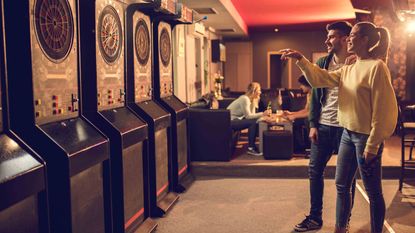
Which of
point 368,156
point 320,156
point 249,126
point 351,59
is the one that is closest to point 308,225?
point 320,156

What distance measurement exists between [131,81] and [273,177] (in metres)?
2.42

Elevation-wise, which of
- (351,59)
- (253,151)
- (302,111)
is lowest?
(253,151)

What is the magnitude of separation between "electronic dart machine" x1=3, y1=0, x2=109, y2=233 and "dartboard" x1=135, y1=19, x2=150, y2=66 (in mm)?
1174

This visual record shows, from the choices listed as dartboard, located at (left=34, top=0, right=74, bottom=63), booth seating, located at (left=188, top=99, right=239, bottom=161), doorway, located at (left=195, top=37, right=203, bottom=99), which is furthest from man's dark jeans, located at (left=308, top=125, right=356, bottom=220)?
doorway, located at (left=195, top=37, right=203, bottom=99)

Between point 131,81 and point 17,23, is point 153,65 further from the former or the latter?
point 17,23

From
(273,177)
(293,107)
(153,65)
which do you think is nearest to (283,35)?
(293,107)

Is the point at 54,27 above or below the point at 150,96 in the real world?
above

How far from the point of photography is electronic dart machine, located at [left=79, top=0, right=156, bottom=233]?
2.87 m

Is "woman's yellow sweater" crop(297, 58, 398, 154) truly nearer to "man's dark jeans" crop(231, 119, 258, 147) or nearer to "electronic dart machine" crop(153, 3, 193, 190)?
"electronic dart machine" crop(153, 3, 193, 190)

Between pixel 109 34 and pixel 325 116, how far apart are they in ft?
5.16

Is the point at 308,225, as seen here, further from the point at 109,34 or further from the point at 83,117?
the point at 109,34

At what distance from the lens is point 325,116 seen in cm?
323

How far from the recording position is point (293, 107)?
6.79 metres

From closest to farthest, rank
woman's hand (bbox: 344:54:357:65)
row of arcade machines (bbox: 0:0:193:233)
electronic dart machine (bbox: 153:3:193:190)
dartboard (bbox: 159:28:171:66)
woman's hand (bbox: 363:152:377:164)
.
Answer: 1. row of arcade machines (bbox: 0:0:193:233)
2. woman's hand (bbox: 363:152:377:164)
3. woman's hand (bbox: 344:54:357:65)
4. electronic dart machine (bbox: 153:3:193:190)
5. dartboard (bbox: 159:28:171:66)
